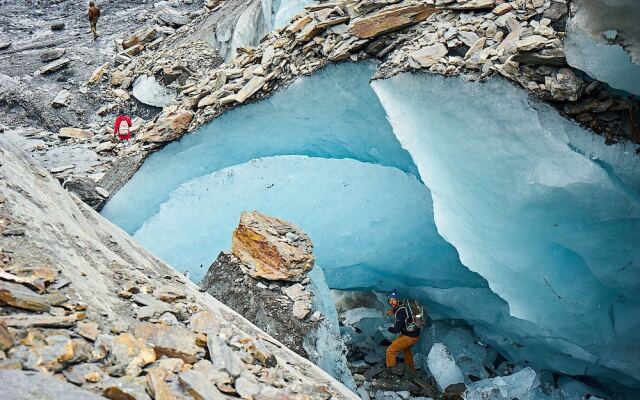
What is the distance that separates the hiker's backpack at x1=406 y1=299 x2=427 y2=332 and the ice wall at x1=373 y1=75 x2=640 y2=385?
1299 millimetres

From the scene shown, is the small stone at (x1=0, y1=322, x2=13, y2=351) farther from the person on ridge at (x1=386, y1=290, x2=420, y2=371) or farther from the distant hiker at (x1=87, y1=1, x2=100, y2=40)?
the distant hiker at (x1=87, y1=1, x2=100, y2=40)

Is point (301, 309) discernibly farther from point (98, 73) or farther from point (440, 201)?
point (98, 73)

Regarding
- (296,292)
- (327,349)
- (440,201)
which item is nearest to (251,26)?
(440,201)

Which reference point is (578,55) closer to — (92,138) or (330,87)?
(330,87)

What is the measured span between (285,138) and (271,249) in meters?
1.83

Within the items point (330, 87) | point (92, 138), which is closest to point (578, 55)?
point (330, 87)

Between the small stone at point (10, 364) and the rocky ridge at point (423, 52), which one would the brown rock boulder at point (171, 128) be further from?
the small stone at point (10, 364)

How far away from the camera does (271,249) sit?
544 centimetres

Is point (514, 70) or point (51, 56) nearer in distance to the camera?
point (514, 70)

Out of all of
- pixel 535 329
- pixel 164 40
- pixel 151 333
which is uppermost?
pixel 151 333

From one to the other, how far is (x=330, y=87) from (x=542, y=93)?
2.28 metres

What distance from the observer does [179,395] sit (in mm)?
2297

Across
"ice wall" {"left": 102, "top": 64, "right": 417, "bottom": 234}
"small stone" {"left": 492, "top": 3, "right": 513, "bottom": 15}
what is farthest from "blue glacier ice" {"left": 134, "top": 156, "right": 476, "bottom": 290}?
"small stone" {"left": 492, "top": 3, "right": 513, "bottom": 15}

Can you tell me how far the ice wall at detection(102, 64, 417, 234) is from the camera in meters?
6.34
